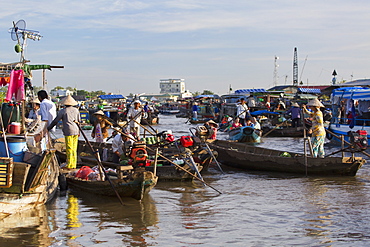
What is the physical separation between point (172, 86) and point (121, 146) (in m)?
140

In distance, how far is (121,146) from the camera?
10.1m

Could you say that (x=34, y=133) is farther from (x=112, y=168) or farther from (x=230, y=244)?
(x=230, y=244)

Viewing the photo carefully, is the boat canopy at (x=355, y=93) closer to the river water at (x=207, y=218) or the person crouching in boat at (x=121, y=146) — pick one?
the river water at (x=207, y=218)

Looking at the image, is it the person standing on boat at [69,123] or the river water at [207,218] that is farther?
the person standing on boat at [69,123]

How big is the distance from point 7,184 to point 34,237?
0.82 meters

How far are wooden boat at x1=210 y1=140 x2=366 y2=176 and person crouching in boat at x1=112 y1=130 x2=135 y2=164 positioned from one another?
11.2 ft

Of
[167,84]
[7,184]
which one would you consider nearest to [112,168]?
[7,184]

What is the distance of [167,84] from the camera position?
150m

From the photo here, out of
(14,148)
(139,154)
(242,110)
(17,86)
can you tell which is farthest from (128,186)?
(242,110)

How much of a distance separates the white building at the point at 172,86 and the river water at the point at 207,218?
455 feet

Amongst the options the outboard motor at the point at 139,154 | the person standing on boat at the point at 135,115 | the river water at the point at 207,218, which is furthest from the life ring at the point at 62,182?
the person standing on boat at the point at 135,115

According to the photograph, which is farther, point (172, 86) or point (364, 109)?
point (172, 86)

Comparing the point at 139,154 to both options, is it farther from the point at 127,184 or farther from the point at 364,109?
the point at 364,109

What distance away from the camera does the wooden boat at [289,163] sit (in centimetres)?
1061
